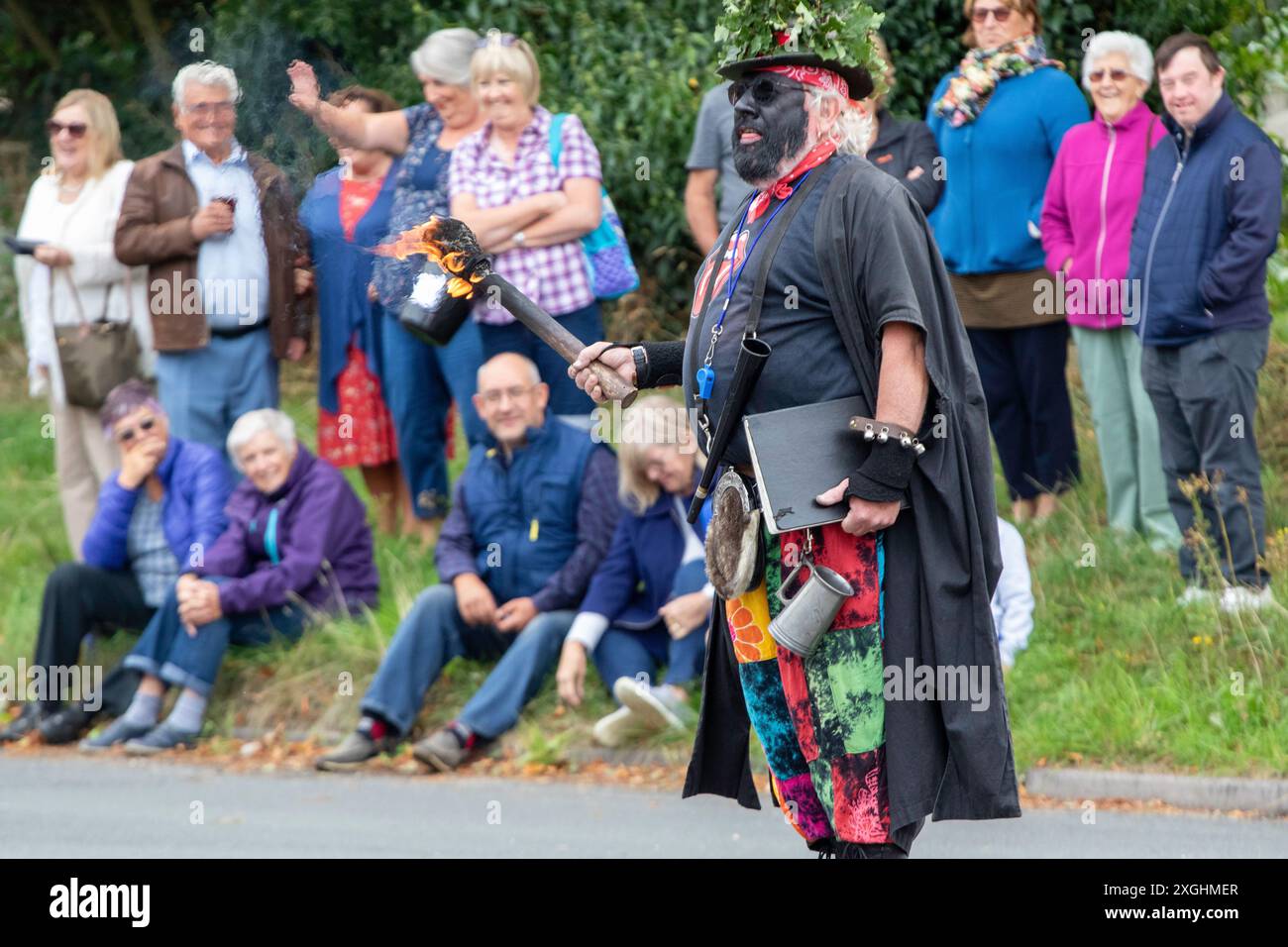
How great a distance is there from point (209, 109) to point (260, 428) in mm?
2045

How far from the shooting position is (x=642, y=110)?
11.4 meters

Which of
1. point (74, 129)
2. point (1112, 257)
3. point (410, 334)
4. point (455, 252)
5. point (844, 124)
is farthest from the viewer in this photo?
point (74, 129)

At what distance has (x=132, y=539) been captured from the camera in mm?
9320

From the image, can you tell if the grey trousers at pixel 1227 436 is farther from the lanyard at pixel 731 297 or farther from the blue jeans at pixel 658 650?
the lanyard at pixel 731 297

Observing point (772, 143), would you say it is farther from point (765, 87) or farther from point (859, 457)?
point (859, 457)

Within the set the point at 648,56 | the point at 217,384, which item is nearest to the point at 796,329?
the point at 217,384

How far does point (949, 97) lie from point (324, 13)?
135 inches

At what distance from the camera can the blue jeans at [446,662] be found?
8.24 metres

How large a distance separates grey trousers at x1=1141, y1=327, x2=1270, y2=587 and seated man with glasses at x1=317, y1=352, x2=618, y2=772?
237 cm

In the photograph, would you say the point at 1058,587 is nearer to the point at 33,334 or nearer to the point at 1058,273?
the point at 1058,273

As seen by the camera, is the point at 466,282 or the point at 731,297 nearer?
the point at 731,297

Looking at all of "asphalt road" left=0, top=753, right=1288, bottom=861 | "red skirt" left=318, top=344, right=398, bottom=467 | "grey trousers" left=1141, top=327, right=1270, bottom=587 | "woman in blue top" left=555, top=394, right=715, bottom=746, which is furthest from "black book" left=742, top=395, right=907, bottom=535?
"red skirt" left=318, top=344, right=398, bottom=467

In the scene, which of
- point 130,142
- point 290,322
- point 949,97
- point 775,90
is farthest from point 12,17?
point 775,90

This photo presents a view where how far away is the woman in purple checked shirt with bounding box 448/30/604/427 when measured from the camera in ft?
28.6
